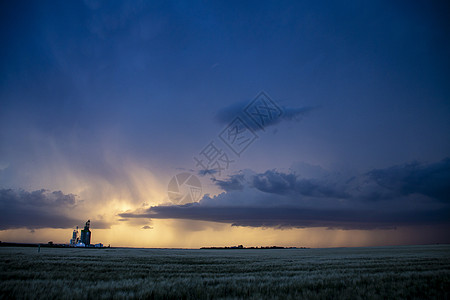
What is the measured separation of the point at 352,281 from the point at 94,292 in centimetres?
1135

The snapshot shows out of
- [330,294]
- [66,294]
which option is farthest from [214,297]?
[66,294]

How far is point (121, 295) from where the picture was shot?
844 centimetres

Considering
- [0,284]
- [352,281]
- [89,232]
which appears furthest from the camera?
[89,232]

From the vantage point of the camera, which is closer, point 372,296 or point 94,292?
point 372,296

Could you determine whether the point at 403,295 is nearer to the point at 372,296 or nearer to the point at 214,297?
the point at 372,296

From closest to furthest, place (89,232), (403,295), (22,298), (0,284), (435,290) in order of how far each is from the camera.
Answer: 1. (22,298)
2. (403,295)
3. (435,290)
4. (0,284)
5. (89,232)

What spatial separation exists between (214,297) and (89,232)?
150m

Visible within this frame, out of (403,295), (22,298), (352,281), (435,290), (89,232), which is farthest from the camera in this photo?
(89,232)

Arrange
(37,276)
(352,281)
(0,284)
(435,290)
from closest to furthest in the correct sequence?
(435,290) → (0,284) → (352,281) → (37,276)

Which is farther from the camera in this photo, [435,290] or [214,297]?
[435,290]

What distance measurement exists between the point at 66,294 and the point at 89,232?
147301 mm

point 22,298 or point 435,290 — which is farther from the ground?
point 22,298

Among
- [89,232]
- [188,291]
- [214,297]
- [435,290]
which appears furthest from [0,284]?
[89,232]

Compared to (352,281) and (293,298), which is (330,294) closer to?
(293,298)
